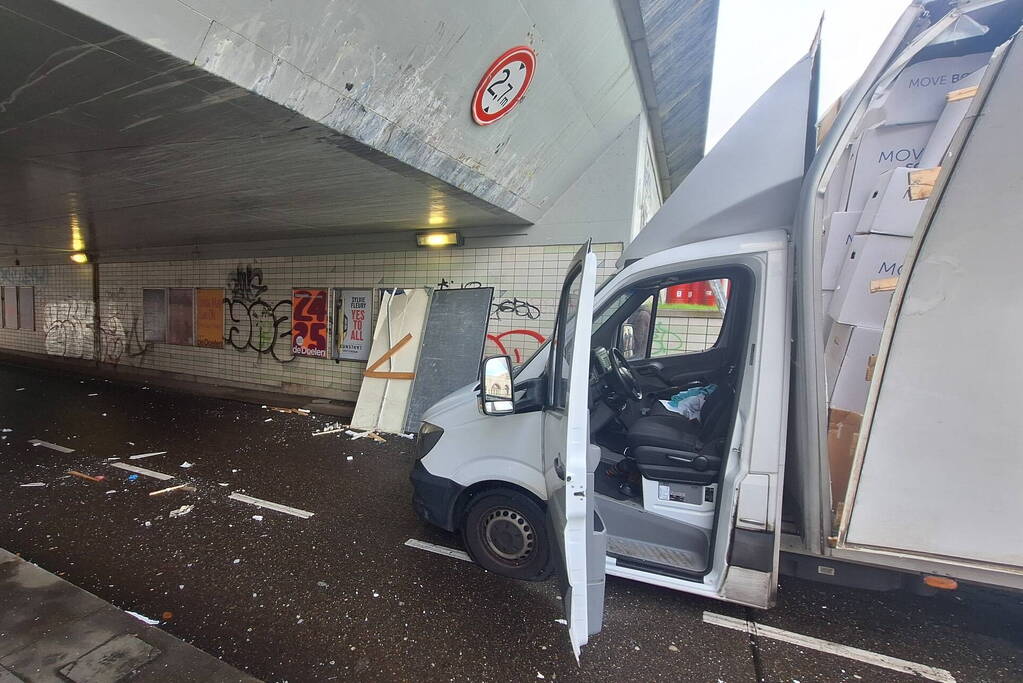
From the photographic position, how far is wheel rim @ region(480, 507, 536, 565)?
2.79 meters

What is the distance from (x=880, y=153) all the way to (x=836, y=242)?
0.57 m

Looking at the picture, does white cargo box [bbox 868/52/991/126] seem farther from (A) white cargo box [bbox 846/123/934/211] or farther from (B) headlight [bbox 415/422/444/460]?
(B) headlight [bbox 415/422/444/460]

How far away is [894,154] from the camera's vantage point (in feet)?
8.35

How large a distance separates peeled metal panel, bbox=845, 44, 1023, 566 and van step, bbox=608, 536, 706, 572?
34.8 inches

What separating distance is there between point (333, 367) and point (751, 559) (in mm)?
7128

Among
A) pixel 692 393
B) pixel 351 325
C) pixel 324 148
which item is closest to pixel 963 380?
pixel 692 393

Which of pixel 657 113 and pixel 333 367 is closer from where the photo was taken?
pixel 657 113

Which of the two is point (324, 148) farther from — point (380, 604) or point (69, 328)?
point (69, 328)

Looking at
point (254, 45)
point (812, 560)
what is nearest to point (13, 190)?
point (254, 45)

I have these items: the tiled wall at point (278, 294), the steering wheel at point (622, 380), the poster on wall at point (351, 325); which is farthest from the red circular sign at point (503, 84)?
the poster on wall at point (351, 325)

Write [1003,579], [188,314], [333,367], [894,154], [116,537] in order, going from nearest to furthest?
1. [1003,579]
2. [894,154]
3. [116,537]
4. [333,367]
5. [188,314]

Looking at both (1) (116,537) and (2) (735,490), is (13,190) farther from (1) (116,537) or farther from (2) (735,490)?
(2) (735,490)

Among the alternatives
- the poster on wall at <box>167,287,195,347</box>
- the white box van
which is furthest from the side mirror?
the poster on wall at <box>167,287,195,347</box>

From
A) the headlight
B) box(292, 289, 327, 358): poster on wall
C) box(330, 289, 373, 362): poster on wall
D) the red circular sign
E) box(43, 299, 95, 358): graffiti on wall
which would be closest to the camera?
the headlight
